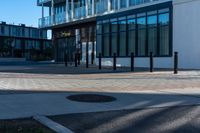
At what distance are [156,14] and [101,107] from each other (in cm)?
2414

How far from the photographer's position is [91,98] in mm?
12320

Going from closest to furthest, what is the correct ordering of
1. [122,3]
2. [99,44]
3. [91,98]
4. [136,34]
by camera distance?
Answer: [91,98]
[136,34]
[122,3]
[99,44]

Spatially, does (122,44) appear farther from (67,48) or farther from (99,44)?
(67,48)

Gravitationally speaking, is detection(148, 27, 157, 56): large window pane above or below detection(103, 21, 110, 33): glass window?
below

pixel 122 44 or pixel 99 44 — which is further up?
pixel 99 44

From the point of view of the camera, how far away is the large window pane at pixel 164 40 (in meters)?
33.1

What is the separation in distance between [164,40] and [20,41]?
72540 mm

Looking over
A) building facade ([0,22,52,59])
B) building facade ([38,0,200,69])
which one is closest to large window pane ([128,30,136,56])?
building facade ([38,0,200,69])

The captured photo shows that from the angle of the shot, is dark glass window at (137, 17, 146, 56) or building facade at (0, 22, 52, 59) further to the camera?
building facade at (0, 22, 52, 59)

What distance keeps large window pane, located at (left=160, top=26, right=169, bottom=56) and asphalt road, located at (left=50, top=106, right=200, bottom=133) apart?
900 inches

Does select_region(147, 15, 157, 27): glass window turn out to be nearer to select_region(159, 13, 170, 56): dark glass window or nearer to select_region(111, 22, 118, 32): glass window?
select_region(159, 13, 170, 56): dark glass window

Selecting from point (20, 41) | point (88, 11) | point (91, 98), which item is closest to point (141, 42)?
point (88, 11)

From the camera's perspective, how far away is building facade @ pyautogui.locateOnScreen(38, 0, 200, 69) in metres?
31.3

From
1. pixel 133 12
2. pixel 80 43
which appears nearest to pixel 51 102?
pixel 133 12
